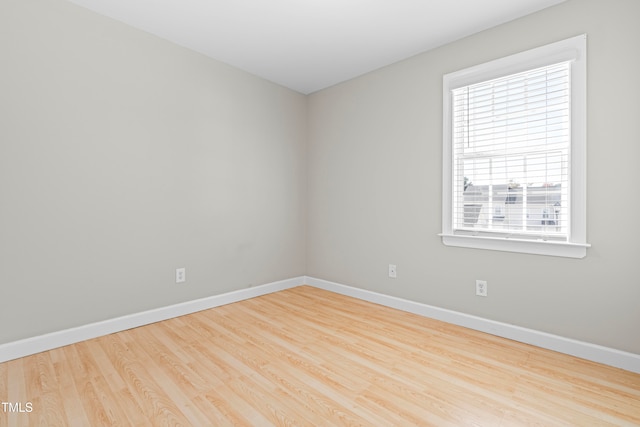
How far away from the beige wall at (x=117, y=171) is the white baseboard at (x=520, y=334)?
158cm

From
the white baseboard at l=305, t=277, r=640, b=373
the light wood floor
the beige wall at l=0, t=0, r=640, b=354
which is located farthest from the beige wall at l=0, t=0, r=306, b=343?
the white baseboard at l=305, t=277, r=640, b=373

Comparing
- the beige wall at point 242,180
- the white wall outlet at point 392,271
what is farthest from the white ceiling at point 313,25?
the white wall outlet at point 392,271

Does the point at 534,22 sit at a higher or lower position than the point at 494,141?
higher

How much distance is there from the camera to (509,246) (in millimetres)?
2477

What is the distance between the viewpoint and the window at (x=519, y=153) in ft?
7.18

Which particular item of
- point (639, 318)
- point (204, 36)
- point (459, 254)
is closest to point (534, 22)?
point (459, 254)

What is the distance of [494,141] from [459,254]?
1.00 meters

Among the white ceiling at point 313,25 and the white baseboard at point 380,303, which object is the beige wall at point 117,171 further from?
the white ceiling at point 313,25

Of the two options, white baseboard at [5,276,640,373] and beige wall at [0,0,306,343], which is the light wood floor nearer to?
white baseboard at [5,276,640,373]

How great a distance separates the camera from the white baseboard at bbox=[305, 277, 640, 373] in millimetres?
2043

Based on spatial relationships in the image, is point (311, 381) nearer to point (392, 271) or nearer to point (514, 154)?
point (392, 271)

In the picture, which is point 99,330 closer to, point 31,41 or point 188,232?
point 188,232

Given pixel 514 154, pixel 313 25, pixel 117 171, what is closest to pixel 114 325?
pixel 117 171

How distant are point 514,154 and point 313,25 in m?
1.94
